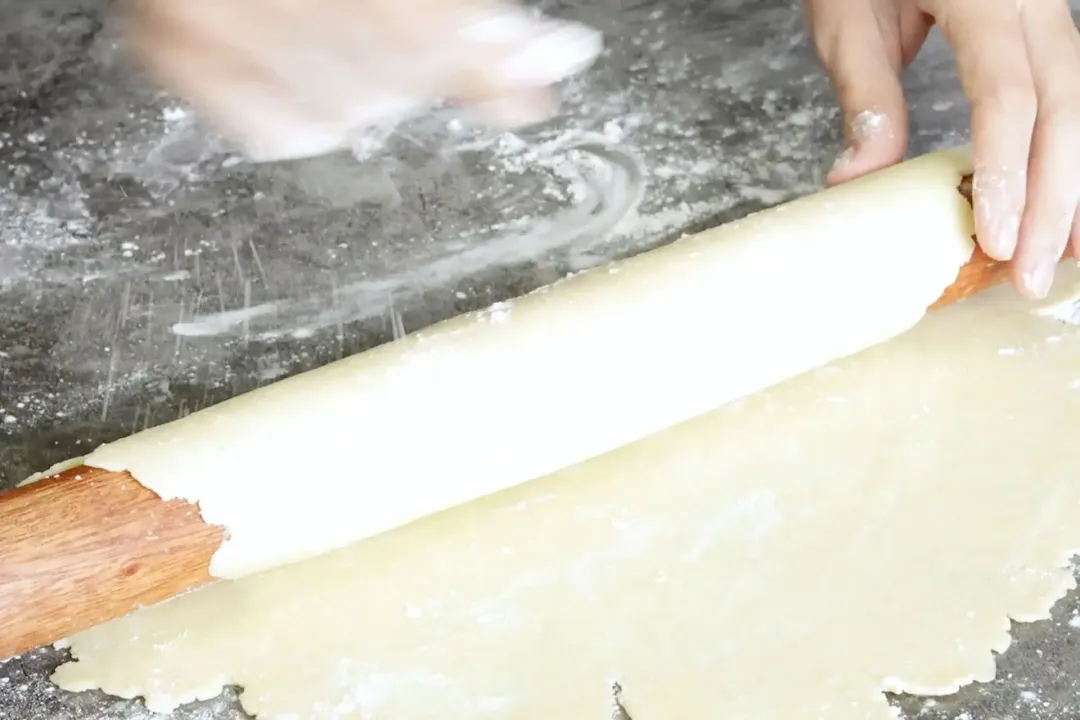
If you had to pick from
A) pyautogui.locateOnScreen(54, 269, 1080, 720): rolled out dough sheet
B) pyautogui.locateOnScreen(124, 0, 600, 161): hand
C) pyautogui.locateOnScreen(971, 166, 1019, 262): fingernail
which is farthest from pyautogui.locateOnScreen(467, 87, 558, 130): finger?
pyautogui.locateOnScreen(971, 166, 1019, 262): fingernail

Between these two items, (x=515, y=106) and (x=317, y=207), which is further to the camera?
(x=317, y=207)

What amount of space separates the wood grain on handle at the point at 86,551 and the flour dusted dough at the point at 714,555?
0.20 ft

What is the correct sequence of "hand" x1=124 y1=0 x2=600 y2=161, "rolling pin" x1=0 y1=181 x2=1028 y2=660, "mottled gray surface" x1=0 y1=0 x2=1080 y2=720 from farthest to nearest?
"mottled gray surface" x1=0 y1=0 x2=1080 y2=720 → "hand" x1=124 y1=0 x2=600 y2=161 → "rolling pin" x1=0 y1=181 x2=1028 y2=660

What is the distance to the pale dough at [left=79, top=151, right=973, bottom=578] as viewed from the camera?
1.09m

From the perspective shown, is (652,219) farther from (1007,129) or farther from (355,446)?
(355,446)

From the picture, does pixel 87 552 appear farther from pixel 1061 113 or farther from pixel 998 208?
pixel 1061 113

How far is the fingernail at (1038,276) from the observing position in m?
1.29

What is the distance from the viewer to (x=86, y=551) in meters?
1.00

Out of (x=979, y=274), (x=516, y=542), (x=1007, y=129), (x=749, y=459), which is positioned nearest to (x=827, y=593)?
(x=749, y=459)

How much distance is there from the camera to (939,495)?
1202mm

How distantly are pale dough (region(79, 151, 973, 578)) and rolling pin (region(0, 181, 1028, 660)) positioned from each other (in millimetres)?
22

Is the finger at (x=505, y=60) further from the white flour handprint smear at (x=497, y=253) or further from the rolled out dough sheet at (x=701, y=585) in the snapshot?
the rolled out dough sheet at (x=701, y=585)

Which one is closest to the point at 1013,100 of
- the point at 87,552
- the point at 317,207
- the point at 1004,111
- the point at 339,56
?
the point at 1004,111

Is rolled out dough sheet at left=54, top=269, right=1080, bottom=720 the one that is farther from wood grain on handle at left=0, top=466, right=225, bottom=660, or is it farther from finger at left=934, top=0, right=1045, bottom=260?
finger at left=934, top=0, right=1045, bottom=260
